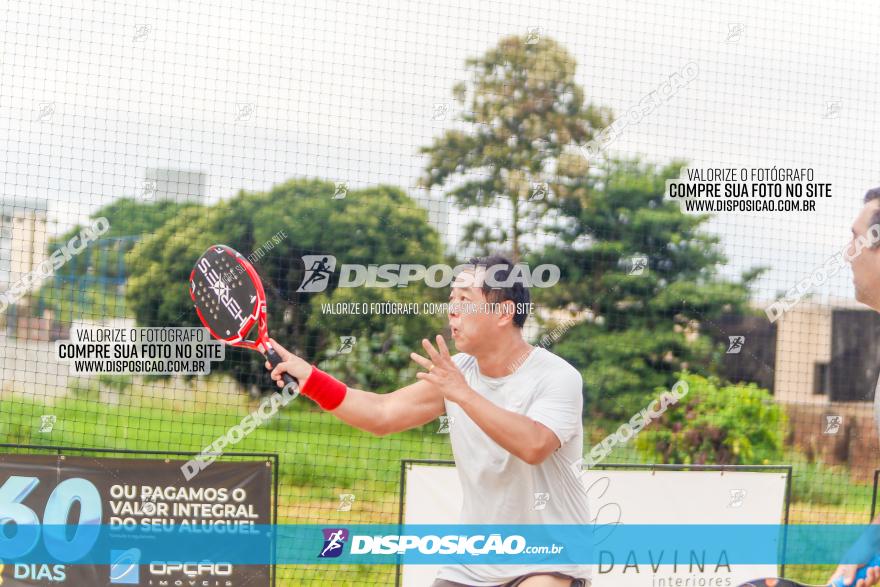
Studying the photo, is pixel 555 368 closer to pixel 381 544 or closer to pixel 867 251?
pixel 381 544

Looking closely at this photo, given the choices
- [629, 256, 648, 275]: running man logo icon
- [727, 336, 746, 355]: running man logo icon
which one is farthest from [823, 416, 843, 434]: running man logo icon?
[629, 256, 648, 275]: running man logo icon

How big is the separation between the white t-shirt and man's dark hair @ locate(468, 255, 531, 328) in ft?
0.87

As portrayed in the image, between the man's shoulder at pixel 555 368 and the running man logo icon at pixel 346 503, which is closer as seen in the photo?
the man's shoulder at pixel 555 368

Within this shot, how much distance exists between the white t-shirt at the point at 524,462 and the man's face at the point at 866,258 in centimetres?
250

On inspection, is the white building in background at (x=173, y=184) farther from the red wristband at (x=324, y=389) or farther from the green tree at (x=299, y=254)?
the red wristband at (x=324, y=389)

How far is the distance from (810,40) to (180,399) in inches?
190

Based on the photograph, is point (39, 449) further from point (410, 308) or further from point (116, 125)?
point (410, 308)

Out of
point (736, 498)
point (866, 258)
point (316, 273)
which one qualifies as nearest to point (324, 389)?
point (316, 273)

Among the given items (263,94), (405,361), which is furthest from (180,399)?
(263,94)

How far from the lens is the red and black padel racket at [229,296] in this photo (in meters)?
5.08

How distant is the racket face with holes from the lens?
16.7 feet

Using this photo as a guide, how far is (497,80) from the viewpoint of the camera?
247 inches

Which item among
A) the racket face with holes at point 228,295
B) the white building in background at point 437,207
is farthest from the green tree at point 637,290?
the racket face with holes at point 228,295

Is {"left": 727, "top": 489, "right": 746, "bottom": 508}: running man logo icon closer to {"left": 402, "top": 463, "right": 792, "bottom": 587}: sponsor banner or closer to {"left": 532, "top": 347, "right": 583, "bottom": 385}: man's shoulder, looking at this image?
{"left": 402, "top": 463, "right": 792, "bottom": 587}: sponsor banner
